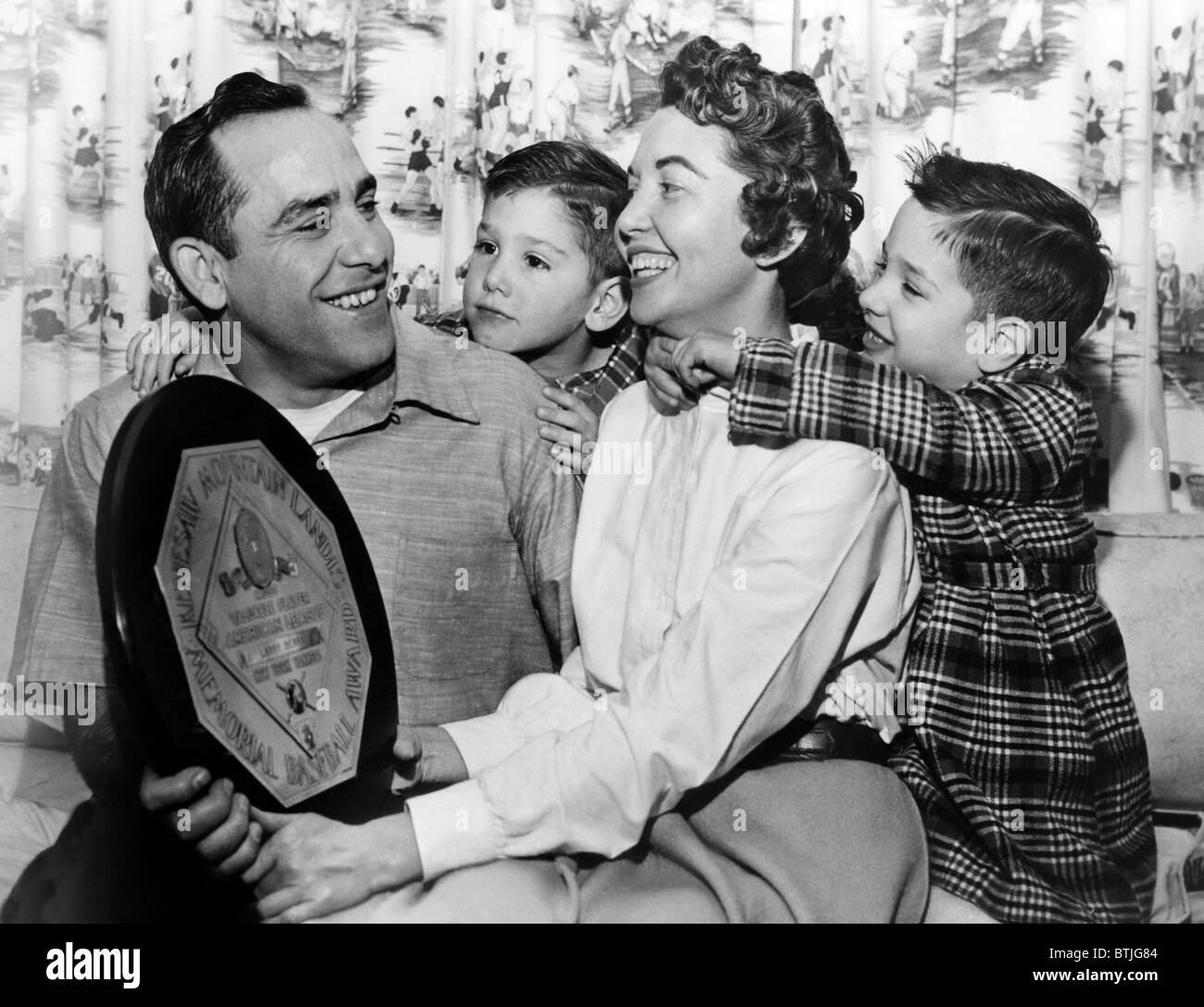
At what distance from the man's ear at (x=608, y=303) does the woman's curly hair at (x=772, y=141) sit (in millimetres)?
318

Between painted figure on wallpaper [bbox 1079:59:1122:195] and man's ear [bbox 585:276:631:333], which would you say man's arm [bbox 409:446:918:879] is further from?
painted figure on wallpaper [bbox 1079:59:1122:195]

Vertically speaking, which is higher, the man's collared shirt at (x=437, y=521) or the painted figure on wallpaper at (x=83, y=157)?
the painted figure on wallpaper at (x=83, y=157)

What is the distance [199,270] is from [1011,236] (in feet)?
3.34

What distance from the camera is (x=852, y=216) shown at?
5.17 ft

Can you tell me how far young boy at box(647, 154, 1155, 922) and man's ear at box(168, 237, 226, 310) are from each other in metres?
0.58

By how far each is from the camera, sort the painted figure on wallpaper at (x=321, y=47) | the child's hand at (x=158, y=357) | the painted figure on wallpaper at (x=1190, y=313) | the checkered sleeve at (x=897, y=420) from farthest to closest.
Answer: the painted figure on wallpaper at (x=321, y=47), the painted figure on wallpaper at (x=1190, y=313), the child's hand at (x=158, y=357), the checkered sleeve at (x=897, y=420)

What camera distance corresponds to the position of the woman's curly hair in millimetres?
1479

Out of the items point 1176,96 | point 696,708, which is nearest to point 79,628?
point 696,708

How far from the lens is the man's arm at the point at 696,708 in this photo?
4.08 ft

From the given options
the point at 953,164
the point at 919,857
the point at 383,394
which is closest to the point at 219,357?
the point at 383,394

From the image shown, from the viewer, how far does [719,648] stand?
124 cm

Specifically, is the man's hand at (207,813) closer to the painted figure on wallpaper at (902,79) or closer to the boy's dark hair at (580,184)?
the boy's dark hair at (580,184)

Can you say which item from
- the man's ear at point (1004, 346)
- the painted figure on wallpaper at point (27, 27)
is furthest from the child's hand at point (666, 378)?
the painted figure on wallpaper at point (27, 27)
